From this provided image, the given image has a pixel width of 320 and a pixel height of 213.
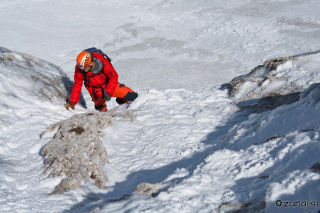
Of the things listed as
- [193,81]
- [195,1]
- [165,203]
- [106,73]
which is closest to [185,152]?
[165,203]

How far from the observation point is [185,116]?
6.13m

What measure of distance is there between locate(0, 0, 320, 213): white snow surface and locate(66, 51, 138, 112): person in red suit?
38cm

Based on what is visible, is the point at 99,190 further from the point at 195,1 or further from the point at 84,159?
the point at 195,1

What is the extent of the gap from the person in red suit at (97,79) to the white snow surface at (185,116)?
0.38 meters

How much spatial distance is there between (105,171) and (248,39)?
975 cm

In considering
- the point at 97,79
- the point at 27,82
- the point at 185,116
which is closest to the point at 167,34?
the point at 97,79

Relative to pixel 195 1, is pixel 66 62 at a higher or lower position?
lower

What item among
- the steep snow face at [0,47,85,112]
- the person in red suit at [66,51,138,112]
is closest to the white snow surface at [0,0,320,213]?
the steep snow face at [0,47,85,112]

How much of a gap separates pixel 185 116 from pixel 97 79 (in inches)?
78.4

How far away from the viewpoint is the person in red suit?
255 inches

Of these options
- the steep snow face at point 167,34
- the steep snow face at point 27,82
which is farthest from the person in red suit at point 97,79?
the steep snow face at point 167,34

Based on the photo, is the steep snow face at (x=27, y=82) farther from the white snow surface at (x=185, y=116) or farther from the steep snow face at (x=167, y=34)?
the steep snow face at (x=167, y=34)

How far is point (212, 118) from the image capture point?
19.6 feet

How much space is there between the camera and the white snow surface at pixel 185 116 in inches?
120
